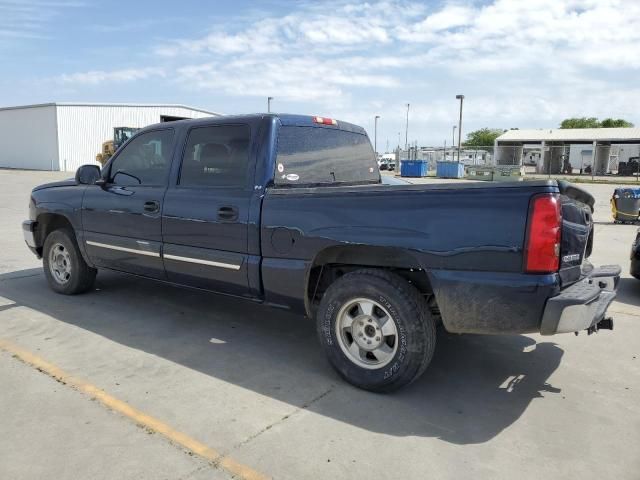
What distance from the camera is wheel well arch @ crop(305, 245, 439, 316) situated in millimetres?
3490

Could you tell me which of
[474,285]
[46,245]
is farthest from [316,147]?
[46,245]

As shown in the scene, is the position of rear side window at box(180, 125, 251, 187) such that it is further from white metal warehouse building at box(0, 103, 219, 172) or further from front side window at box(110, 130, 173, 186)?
white metal warehouse building at box(0, 103, 219, 172)

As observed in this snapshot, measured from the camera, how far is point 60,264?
6.03 m

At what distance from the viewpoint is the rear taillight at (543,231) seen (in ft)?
9.73

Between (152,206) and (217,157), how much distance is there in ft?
2.67

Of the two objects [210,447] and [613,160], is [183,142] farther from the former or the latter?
[613,160]

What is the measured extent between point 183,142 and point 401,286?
2518mm

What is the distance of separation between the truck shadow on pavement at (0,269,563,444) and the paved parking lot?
0.05 ft

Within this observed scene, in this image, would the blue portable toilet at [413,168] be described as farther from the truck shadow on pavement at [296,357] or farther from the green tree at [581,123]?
the green tree at [581,123]

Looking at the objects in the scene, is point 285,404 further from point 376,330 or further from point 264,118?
point 264,118

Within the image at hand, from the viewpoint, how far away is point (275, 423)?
3.22m

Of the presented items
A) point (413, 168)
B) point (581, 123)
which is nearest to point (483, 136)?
point (581, 123)

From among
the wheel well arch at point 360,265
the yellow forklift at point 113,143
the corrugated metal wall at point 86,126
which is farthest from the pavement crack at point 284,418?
the corrugated metal wall at point 86,126

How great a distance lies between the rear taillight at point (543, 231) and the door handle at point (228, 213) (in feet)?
7.24
